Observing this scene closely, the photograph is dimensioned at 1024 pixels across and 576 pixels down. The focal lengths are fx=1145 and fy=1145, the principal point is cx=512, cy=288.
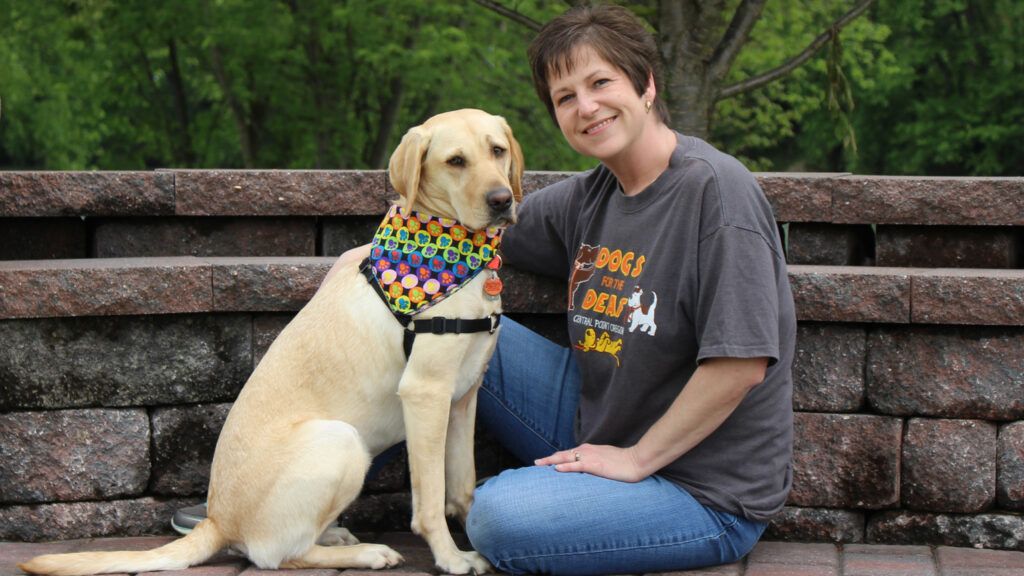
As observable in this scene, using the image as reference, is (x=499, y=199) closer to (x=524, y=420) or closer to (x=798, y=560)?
(x=524, y=420)

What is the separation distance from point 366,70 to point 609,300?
46.6 feet

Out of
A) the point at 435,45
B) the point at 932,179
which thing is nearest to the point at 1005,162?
the point at 435,45

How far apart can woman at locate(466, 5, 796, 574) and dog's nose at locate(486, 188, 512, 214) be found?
0.30 m

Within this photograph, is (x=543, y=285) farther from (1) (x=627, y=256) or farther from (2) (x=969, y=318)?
(2) (x=969, y=318)

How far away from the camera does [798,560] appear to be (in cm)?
388

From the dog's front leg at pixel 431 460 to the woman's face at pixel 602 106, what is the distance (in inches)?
35.1

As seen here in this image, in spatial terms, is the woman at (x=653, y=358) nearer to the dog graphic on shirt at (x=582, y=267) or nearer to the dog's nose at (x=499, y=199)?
the dog graphic on shirt at (x=582, y=267)

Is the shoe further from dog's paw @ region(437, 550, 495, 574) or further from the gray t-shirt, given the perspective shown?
the gray t-shirt

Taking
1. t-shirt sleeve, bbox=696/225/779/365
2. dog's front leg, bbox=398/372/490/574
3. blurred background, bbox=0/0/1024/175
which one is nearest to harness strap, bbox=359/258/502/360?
dog's front leg, bbox=398/372/490/574

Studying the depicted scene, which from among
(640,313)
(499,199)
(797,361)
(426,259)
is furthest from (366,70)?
(640,313)

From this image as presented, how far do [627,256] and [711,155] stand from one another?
1.35ft

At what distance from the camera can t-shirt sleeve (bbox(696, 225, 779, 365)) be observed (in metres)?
3.30

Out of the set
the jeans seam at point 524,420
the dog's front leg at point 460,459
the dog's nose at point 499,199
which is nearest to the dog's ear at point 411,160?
the dog's nose at point 499,199

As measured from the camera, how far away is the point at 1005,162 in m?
24.5
